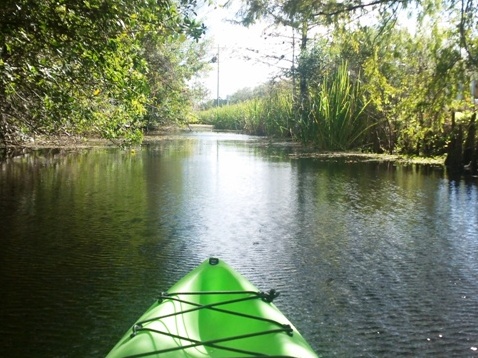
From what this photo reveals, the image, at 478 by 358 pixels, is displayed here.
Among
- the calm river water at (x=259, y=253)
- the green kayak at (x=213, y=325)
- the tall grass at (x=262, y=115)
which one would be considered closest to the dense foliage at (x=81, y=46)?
the calm river water at (x=259, y=253)

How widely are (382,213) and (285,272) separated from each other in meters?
2.31

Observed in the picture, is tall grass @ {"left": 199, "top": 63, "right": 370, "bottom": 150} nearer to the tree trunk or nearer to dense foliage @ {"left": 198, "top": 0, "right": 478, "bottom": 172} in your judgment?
dense foliage @ {"left": 198, "top": 0, "right": 478, "bottom": 172}

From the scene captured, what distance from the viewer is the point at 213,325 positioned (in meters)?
2.12

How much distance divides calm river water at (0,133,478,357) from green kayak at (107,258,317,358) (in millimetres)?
485

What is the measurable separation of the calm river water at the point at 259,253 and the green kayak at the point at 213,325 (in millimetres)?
485

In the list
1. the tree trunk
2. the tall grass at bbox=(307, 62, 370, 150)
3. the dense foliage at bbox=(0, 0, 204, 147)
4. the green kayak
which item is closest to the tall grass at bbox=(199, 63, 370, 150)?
the tall grass at bbox=(307, 62, 370, 150)

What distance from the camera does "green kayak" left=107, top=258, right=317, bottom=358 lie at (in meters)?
1.82

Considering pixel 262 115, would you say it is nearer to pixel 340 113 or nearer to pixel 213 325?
pixel 340 113

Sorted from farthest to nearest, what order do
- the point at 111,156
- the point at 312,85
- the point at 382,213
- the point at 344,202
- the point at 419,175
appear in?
the point at 312,85 < the point at 111,156 < the point at 419,175 < the point at 344,202 < the point at 382,213

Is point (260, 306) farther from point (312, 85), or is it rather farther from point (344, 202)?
point (312, 85)

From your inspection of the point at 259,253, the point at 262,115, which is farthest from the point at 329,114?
the point at 259,253

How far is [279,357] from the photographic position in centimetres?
171

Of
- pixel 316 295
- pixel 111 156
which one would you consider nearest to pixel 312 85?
pixel 111 156

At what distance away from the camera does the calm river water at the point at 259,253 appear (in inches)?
106
